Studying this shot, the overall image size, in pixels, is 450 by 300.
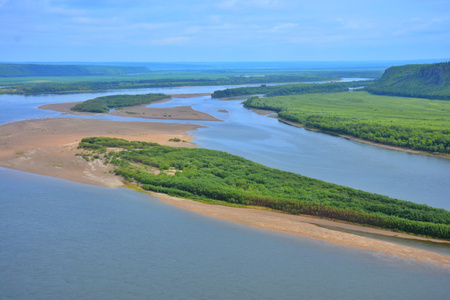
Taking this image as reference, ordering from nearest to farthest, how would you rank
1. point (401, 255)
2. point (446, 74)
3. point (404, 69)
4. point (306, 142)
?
1. point (401, 255)
2. point (306, 142)
3. point (446, 74)
4. point (404, 69)

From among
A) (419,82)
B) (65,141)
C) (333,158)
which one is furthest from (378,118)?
→ (419,82)

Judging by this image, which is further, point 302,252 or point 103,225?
point 103,225

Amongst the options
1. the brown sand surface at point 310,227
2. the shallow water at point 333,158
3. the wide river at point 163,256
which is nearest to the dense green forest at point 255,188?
the brown sand surface at point 310,227

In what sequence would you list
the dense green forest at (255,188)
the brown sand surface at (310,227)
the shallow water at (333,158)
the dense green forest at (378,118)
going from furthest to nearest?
the dense green forest at (378,118)
the shallow water at (333,158)
the dense green forest at (255,188)
the brown sand surface at (310,227)

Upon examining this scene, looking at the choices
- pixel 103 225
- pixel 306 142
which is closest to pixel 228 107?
pixel 306 142

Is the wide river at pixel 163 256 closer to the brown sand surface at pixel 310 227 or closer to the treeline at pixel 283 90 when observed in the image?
the brown sand surface at pixel 310 227

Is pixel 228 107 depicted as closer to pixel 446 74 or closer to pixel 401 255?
pixel 446 74

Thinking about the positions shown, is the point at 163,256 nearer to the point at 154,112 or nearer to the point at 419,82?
the point at 154,112
